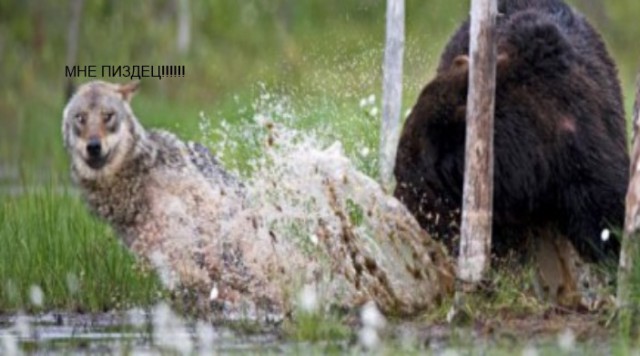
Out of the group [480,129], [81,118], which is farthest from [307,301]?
[81,118]

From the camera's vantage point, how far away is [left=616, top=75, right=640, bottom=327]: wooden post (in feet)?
30.4

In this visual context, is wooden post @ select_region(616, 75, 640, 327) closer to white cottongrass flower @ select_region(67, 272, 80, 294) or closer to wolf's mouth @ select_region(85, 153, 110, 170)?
white cottongrass flower @ select_region(67, 272, 80, 294)

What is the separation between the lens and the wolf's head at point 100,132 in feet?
36.4

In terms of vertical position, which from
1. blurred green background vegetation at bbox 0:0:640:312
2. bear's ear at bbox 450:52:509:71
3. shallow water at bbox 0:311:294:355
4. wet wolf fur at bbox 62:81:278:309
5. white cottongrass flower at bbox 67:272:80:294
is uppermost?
blurred green background vegetation at bbox 0:0:640:312

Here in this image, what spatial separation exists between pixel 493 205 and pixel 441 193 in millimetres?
269

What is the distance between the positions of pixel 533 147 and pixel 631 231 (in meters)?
0.81

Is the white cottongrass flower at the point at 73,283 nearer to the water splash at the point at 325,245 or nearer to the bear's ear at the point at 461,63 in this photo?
the water splash at the point at 325,245

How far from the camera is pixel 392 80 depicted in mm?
12414

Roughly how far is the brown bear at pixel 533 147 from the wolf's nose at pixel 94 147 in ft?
5.47

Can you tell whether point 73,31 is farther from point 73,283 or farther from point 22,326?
point 22,326

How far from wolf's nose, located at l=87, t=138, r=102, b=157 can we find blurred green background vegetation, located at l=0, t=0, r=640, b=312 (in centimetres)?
273

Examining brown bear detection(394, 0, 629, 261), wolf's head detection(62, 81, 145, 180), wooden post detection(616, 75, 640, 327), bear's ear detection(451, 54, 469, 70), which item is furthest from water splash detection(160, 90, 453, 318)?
wooden post detection(616, 75, 640, 327)

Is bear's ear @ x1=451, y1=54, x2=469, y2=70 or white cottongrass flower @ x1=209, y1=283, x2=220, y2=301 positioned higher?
Answer: bear's ear @ x1=451, y1=54, x2=469, y2=70

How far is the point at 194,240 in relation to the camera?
10734 mm
